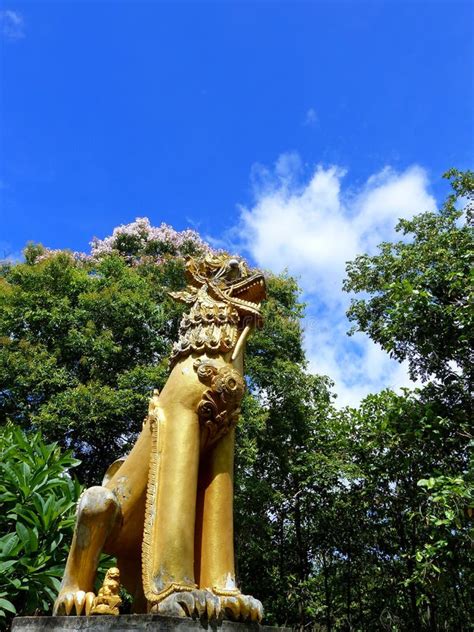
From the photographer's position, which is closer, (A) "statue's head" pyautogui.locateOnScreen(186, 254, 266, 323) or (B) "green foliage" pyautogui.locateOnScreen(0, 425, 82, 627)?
(A) "statue's head" pyautogui.locateOnScreen(186, 254, 266, 323)

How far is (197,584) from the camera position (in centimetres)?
403

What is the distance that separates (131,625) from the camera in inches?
128

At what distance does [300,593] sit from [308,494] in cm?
283

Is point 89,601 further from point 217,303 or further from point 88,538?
point 217,303

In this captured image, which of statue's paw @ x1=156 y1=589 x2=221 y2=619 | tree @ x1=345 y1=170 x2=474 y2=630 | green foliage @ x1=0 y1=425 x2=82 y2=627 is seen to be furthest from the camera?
tree @ x1=345 y1=170 x2=474 y2=630

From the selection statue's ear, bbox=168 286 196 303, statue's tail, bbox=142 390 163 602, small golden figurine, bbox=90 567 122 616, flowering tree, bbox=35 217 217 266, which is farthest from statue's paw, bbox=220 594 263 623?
flowering tree, bbox=35 217 217 266

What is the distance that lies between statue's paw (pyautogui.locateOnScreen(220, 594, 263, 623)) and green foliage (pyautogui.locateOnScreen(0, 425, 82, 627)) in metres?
3.40

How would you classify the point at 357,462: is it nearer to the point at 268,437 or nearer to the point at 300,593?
the point at 268,437

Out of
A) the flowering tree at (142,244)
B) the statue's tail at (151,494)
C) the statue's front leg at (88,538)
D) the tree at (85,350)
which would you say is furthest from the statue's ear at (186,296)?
the flowering tree at (142,244)

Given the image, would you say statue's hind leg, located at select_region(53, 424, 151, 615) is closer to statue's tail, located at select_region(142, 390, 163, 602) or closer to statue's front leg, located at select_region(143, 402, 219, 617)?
statue's tail, located at select_region(142, 390, 163, 602)

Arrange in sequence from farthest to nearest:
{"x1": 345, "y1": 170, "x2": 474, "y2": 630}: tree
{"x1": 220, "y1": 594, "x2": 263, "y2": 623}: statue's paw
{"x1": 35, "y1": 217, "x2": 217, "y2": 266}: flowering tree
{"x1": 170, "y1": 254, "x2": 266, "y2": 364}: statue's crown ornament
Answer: {"x1": 35, "y1": 217, "x2": 217, "y2": 266}: flowering tree < {"x1": 345, "y1": 170, "x2": 474, "y2": 630}: tree < {"x1": 170, "y1": 254, "x2": 266, "y2": 364}: statue's crown ornament < {"x1": 220, "y1": 594, "x2": 263, "y2": 623}: statue's paw

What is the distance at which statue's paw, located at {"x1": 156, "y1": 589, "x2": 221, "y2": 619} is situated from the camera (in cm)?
345

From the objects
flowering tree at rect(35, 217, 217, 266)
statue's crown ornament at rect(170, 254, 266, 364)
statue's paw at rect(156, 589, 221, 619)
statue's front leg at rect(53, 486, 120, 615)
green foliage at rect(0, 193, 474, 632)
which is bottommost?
statue's paw at rect(156, 589, 221, 619)

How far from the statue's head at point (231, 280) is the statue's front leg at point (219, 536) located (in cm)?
→ 121
